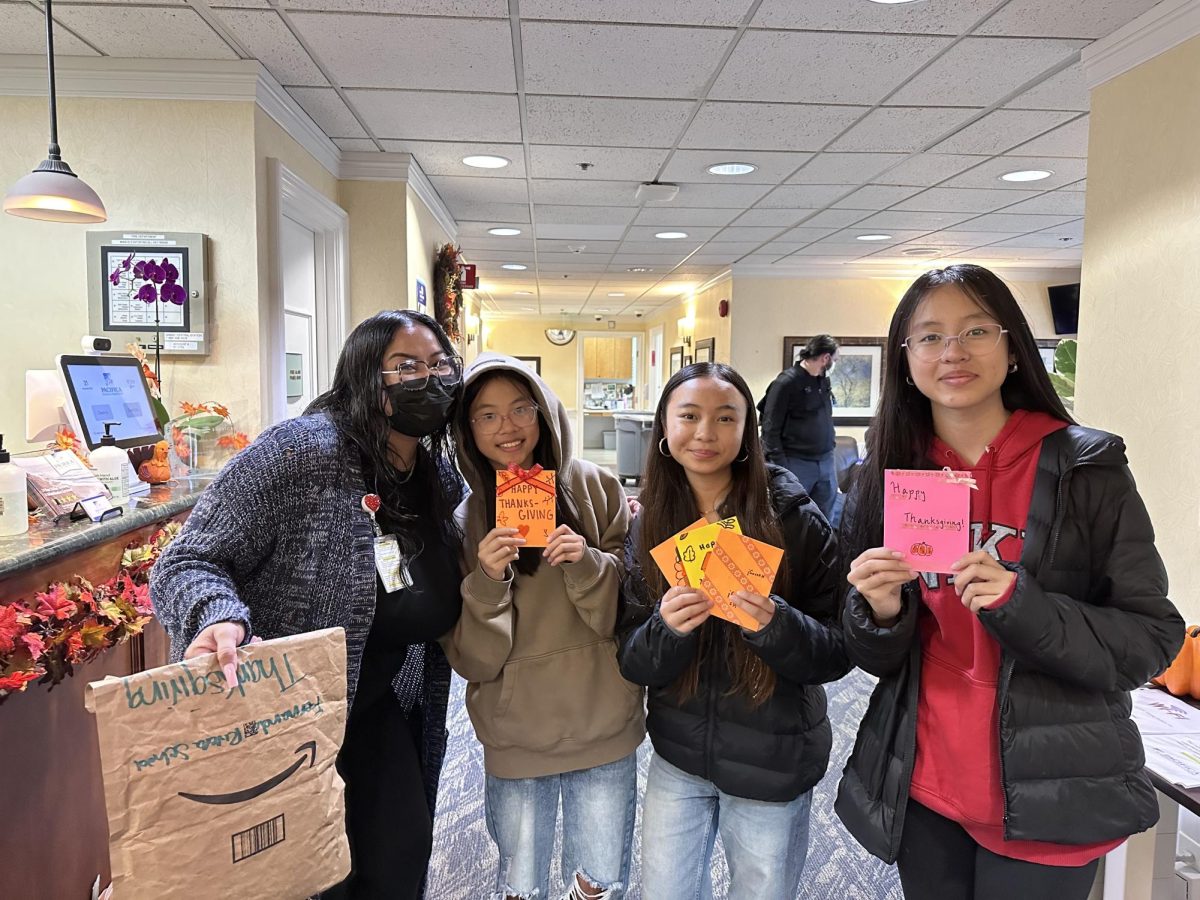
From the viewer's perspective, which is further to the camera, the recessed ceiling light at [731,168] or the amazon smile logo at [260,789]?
the recessed ceiling light at [731,168]

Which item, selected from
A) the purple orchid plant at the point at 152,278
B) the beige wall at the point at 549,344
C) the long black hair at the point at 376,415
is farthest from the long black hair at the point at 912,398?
the beige wall at the point at 549,344

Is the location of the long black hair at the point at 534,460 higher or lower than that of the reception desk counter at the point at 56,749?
higher

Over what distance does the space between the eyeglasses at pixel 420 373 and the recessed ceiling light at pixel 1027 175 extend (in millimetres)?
3960

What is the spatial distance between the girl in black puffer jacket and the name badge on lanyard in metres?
0.44

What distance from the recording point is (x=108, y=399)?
2328 millimetres

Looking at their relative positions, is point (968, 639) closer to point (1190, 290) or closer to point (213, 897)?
point (213, 897)

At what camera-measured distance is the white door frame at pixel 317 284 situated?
299 centimetres

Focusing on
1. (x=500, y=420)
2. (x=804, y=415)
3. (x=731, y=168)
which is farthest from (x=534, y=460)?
(x=804, y=415)

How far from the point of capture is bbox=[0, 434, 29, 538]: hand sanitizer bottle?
63.2 inches

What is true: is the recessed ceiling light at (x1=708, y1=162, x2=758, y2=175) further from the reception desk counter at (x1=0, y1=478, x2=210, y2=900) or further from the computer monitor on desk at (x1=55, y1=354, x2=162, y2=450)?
the reception desk counter at (x1=0, y1=478, x2=210, y2=900)

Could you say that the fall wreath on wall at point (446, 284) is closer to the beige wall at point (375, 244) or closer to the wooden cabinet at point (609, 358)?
the beige wall at point (375, 244)

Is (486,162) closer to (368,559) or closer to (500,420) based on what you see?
(500,420)

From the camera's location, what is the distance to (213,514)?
1.28 meters

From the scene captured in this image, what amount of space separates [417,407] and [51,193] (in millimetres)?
1678
